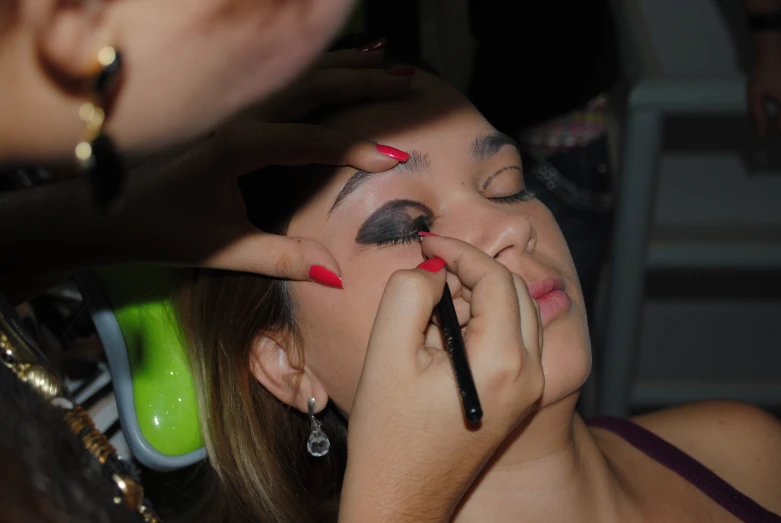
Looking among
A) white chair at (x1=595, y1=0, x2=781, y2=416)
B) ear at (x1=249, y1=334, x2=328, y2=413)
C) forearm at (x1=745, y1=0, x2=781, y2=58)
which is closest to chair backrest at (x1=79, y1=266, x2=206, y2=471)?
ear at (x1=249, y1=334, x2=328, y2=413)

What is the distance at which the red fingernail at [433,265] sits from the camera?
87 centimetres

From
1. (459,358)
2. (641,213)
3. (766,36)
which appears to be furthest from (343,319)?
(766,36)

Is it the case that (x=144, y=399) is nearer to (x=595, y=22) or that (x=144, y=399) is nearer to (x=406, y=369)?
(x=406, y=369)

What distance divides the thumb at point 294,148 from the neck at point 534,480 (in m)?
0.39

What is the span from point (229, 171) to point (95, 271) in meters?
0.36

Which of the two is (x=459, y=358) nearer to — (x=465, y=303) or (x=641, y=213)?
(x=465, y=303)

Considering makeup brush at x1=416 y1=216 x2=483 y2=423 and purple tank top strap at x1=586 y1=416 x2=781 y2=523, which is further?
purple tank top strap at x1=586 y1=416 x2=781 y2=523

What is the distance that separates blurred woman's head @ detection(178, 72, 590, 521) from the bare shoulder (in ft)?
1.48

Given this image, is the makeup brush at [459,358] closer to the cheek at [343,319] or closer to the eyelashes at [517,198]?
the cheek at [343,319]

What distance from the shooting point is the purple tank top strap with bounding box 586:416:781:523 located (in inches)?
47.0

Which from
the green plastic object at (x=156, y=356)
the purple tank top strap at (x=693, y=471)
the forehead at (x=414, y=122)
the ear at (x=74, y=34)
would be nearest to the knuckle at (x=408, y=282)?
the forehead at (x=414, y=122)

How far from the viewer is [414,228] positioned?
98cm

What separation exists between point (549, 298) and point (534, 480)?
0.83 feet

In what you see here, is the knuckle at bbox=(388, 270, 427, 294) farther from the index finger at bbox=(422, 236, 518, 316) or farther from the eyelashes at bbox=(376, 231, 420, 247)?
the eyelashes at bbox=(376, 231, 420, 247)
